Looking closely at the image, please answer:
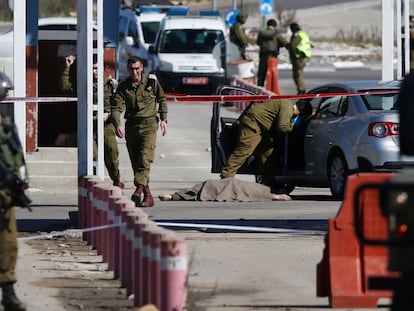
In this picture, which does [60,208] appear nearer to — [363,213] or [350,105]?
[350,105]

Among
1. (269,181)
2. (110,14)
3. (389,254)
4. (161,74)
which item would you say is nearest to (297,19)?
(161,74)

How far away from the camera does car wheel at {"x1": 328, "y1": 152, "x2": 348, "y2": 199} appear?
58.3ft

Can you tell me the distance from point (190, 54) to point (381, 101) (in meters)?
20.4

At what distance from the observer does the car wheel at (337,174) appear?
17.8 meters

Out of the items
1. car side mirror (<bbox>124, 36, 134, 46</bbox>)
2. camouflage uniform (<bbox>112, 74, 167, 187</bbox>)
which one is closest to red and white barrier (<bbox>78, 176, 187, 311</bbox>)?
camouflage uniform (<bbox>112, 74, 167, 187</bbox>)

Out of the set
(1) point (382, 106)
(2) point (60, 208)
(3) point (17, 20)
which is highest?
(3) point (17, 20)

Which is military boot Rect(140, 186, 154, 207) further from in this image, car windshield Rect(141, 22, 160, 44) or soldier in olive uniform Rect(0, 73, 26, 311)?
car windshield Rect(141, 22, 160, 44)

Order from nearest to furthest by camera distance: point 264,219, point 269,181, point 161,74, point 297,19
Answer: point 264,219 → point 269,181 → point 161,74 → point 297,19

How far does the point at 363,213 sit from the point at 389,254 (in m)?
2.34

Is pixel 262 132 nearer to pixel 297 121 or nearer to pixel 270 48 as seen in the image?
pixel 297 121

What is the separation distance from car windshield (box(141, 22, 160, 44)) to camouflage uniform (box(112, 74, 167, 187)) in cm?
2464

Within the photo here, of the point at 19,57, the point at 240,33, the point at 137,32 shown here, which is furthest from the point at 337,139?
the point at 137,32

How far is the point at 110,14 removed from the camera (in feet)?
75.6

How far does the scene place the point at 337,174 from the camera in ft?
58.9
